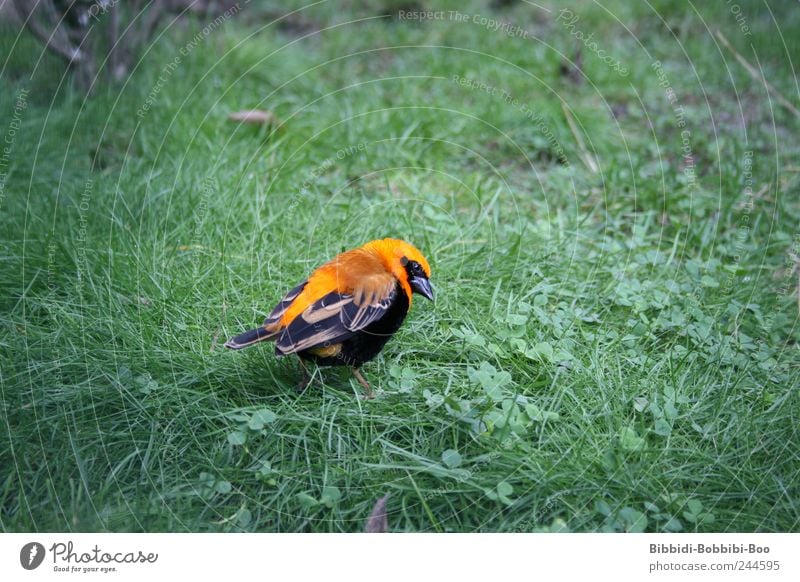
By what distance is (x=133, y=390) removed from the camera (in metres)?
3.58

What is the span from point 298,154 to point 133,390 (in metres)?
2.69

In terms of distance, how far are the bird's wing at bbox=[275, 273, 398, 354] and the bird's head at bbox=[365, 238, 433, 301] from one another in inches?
5.5

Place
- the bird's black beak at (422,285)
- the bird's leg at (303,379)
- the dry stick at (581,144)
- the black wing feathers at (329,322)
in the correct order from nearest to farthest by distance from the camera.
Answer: the black wing feathers at (329,322) < the bird's leg at (303,379) < the bird's black beak at (422,285) < the dry stick at (581,144)

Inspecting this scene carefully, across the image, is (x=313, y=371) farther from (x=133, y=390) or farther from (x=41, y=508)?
(x=41, y=508)

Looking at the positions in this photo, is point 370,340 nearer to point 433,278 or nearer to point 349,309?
point 349,309

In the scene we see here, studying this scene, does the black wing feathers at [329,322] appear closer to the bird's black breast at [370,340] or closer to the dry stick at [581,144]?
the bird's black breast at [370,340]

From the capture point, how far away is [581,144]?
19.9ft

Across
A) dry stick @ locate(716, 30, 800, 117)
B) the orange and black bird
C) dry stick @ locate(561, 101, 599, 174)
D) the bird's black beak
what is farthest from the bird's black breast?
dry stick @ locate(716, 30, 800, 117)

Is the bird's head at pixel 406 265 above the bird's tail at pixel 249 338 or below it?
above

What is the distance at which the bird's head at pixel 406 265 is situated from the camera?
3730 mm

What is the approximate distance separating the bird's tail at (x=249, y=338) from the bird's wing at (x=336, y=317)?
0.09 m

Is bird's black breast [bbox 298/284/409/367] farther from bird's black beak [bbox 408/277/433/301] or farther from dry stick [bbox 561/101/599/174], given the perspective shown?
dry stick [bbox 561/101/599/174]

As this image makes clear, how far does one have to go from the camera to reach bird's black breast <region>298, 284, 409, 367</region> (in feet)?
11.5

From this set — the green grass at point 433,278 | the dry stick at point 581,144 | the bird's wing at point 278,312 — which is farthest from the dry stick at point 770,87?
the bird's wing at point 278,312
